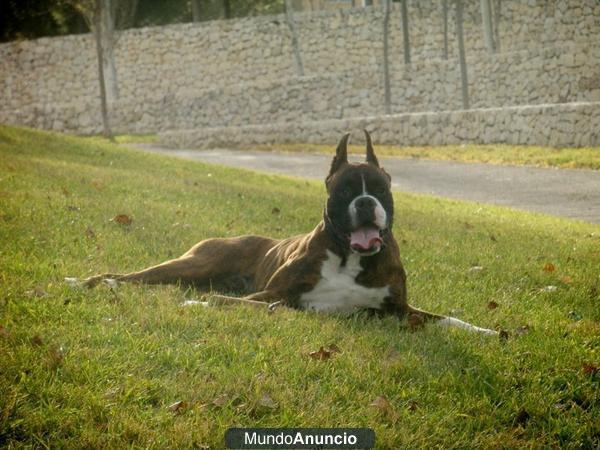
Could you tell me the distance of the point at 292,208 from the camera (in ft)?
37.0

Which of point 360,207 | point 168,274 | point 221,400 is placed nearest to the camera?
point 221,400

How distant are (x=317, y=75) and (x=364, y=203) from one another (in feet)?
103

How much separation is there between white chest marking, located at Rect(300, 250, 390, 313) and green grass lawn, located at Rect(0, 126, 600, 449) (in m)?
0.20

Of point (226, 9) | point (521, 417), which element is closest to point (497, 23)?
point (226, 9)

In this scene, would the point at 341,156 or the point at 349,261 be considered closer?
the point at 349,261

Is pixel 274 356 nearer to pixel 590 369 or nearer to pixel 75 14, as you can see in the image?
pixel 590 369

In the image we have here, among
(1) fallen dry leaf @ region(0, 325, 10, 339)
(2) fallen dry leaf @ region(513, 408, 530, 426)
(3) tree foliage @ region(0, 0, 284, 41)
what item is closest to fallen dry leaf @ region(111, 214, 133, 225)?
(1) fallen dry leaf @ region(0, 325, 10, 339)

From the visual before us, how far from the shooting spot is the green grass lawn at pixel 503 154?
1816 centimetres

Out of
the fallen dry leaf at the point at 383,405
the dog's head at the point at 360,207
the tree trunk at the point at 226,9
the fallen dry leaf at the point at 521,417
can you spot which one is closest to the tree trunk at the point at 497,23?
the tree trunk at the point at 226,9

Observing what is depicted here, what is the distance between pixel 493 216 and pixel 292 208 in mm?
2935

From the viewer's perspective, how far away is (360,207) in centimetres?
547

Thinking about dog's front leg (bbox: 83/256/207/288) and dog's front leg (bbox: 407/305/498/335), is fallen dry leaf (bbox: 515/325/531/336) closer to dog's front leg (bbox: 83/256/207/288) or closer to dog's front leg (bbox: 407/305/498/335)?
dog's front leg (bbox: 407/305/498/335)

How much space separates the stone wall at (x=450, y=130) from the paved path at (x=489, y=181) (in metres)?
2.60

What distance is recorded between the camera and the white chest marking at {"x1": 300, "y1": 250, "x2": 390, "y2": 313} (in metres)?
5.76
